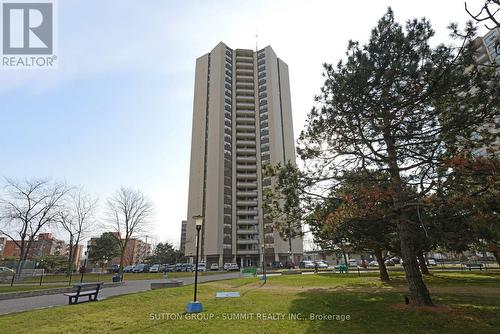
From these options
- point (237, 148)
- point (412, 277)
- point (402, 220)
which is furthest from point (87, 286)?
point (237, 148)

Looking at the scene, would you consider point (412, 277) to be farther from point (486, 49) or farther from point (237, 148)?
point (237, 148)

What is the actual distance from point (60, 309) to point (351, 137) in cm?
1269

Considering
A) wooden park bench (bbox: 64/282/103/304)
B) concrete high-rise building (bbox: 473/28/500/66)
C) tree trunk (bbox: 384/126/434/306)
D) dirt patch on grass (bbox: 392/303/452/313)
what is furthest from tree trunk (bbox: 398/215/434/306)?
wooden park bench (bbox: 64/282/103/304)

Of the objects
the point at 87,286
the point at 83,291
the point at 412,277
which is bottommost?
the point at 83,291

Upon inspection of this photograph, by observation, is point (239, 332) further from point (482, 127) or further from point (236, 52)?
point (236, 52)

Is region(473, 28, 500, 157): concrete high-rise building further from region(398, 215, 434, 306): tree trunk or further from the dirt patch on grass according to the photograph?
the dirt patch on grass

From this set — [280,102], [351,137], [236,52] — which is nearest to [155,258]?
[280,102]

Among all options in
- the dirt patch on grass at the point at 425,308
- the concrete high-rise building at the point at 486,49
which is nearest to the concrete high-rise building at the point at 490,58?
the concrete high-rise building at the point at 486,49

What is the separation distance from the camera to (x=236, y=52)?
3324 inches

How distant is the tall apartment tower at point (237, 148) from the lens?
6550 cm

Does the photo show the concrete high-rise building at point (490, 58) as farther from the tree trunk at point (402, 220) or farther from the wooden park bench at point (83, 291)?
the wooden park bench at point (83, 291)

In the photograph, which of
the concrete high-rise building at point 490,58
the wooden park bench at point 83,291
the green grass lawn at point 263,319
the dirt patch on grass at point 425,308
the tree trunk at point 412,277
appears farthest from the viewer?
the wooden park bench at point 83,291

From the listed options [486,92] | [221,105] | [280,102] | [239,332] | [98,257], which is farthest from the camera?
[280,102]

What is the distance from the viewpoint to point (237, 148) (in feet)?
245
